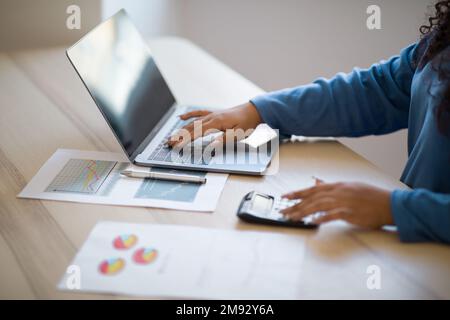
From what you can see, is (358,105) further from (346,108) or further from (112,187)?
(112,187)

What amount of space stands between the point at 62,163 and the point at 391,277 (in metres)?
0.62

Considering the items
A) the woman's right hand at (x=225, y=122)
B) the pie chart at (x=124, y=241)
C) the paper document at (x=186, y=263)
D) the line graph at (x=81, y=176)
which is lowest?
the paper document at (x=186, y=263)

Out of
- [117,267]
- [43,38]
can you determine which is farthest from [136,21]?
[117,267]

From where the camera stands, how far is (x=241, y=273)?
79 centimetres

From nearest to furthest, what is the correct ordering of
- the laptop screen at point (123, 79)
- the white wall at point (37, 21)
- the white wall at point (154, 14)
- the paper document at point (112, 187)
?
the paper document at point (112, 187)
the laptop screen at point (123, 79)
the white wall at point (37, 21)
the white wall at point (154, 14)

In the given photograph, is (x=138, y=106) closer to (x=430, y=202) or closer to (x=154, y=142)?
(x=154, y=142)

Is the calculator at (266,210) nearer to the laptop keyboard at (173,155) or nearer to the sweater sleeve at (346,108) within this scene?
the laptop keyboard at (173,155)

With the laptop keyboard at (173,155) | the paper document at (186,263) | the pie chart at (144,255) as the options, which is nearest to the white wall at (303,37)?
the laptop keyboard at (173,155)

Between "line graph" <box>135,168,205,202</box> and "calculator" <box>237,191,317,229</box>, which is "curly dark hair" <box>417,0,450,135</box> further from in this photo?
"line graph" <box>135,168,205,202</box>

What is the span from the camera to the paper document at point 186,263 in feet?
2.47

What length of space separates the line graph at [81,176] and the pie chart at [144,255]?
0.21 m

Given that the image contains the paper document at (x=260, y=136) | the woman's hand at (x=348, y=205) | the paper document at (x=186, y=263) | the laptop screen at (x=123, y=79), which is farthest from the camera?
the paper document at (x=260, y=136)

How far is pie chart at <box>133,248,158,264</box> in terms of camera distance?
0.81 meters

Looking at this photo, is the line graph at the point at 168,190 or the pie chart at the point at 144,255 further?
the line graph at the point at 168,190
